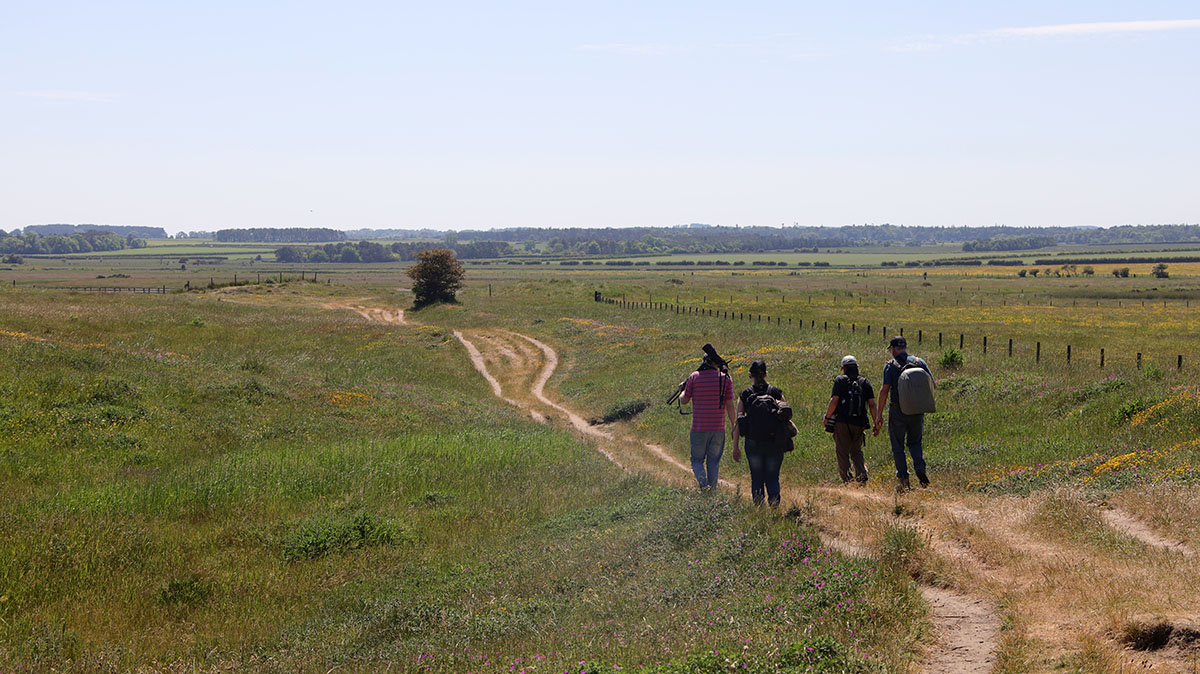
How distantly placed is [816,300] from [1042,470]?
80.3 metres

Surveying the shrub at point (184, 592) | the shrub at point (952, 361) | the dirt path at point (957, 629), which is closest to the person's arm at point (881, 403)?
the dirt path at point (957, 629)

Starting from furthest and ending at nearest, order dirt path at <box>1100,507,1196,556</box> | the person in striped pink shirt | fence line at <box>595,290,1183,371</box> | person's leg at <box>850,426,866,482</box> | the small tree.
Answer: the small tree < fence line at <box>595,290,1183,371</box> < person's leg at <box>850,426,866,482</box> < the person in striped pink shirt < dirt path at <box>1100,507,1196,556</box>

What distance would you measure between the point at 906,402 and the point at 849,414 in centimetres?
111

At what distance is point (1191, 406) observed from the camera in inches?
580

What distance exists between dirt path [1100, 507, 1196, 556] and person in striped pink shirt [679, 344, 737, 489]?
5.01 meters

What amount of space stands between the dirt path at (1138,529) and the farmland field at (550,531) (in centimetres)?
4

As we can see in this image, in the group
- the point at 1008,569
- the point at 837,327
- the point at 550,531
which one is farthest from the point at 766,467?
the point at 837,327

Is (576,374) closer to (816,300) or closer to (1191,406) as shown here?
(1191,406)

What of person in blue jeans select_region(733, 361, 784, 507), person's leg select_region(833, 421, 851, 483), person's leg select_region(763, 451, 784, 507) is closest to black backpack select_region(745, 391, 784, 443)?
person in blue jeans select_region(733, 361, 784, 507)

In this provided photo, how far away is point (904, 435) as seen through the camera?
13.0 m

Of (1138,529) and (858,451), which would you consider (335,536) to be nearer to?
(858,451)

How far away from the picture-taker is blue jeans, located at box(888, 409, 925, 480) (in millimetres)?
12727

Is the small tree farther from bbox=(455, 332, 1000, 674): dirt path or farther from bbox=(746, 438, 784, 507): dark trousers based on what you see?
bbox=(455, 332, 1000, 674): dirt path

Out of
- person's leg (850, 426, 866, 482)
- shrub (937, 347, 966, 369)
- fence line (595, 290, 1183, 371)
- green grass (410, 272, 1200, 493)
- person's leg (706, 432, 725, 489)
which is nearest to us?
person's leg (706, 432, 725, 489)
